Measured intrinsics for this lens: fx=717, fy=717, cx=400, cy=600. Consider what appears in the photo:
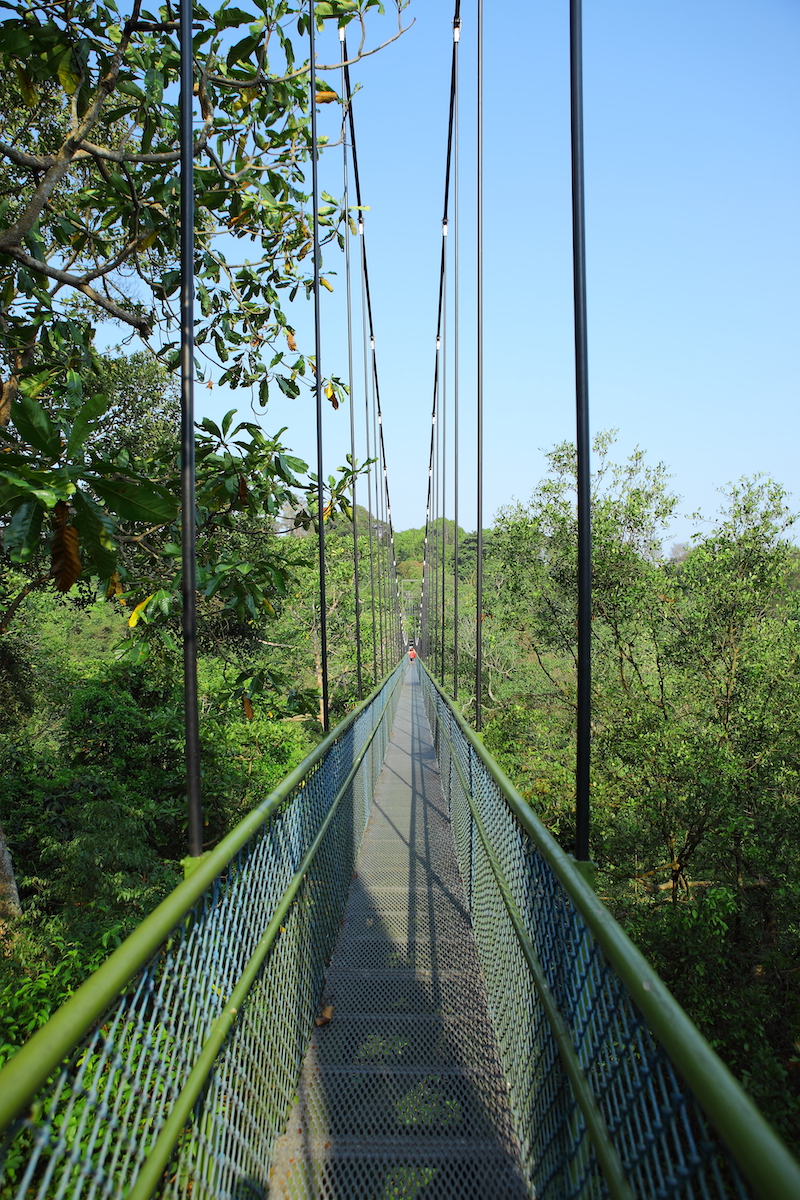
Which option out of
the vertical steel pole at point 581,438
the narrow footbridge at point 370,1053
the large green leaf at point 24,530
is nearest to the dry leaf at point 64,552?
the large green leaf at point 24,530

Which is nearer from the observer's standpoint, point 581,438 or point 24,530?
point 24,530

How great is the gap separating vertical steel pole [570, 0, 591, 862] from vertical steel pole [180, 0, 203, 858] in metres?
0.90

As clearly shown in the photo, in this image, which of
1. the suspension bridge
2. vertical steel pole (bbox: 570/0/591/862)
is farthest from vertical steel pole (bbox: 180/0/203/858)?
vertical steel pole (bbox: 570/0/591/862)

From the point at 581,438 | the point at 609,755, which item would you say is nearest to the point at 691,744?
the point at 609,755

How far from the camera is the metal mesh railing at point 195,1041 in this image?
83 centimetres

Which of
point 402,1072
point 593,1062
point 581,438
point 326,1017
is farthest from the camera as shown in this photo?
point 326,1017

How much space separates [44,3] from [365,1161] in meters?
3.94

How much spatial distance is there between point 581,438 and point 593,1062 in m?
1.30

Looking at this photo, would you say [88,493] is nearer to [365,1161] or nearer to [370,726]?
[365,1161]

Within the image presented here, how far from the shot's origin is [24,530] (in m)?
1.62

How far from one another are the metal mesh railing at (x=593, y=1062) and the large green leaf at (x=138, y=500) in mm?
1101

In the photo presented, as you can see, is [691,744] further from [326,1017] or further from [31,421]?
[31,421]

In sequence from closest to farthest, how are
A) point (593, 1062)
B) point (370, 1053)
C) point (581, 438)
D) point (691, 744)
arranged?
A: point (593, 1062) < point (581, 438) < point (370, 1053) < point (691, 744)

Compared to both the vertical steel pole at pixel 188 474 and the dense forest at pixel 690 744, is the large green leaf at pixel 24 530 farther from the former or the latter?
the dense forest at pixel 690 744
